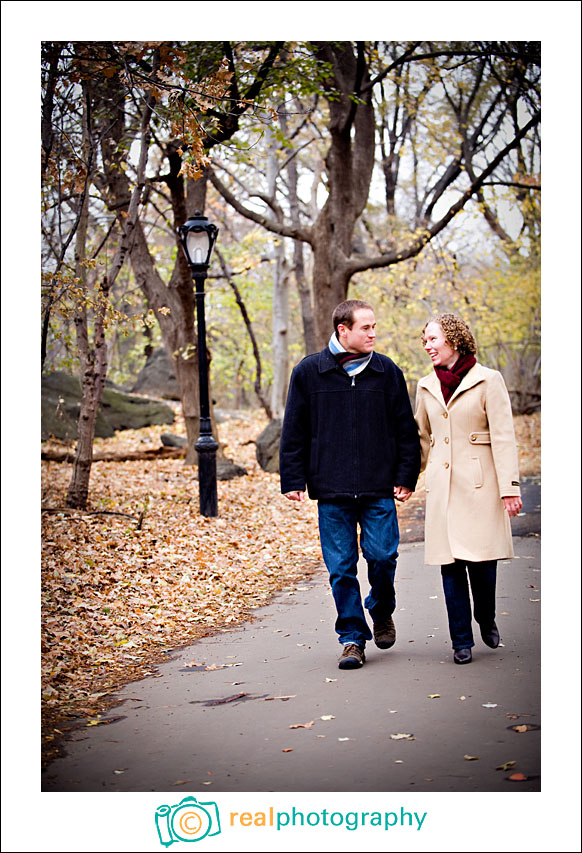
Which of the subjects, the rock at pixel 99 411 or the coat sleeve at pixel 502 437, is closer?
the coat sleeve at pixel 502 437

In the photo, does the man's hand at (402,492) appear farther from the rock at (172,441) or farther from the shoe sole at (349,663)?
the rock at (172,441)

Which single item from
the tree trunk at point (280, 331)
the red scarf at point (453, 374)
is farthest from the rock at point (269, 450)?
the red scarf at point (453, 374)

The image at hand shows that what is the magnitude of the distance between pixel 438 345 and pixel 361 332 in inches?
16.6

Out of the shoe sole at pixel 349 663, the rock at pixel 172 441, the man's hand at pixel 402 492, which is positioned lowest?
the shoe sole at pixel 349 663

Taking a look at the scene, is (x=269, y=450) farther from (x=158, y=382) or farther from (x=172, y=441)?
(x=158, y=382)

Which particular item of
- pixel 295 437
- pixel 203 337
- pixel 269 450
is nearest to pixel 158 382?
pixel 269 450

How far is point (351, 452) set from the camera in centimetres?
503

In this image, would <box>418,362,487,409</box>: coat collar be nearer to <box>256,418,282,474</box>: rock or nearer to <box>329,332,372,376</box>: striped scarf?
<box>329,332,372,376</box>: striped scarf

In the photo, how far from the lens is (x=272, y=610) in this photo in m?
6.85

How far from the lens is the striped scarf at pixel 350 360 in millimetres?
5078

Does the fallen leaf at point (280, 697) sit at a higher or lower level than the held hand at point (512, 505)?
lower

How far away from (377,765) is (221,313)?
22602 mm

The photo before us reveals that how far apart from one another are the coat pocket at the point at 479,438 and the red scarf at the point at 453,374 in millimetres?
234

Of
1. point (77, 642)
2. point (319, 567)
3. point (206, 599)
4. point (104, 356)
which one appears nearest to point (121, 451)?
point (104, 356)
